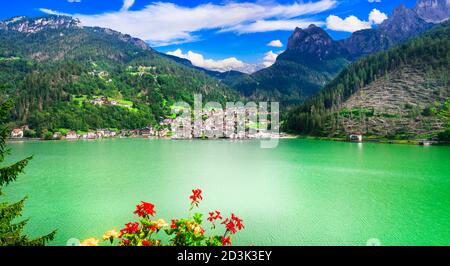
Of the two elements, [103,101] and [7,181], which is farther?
[103,101]

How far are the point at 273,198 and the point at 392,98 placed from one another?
385 feet

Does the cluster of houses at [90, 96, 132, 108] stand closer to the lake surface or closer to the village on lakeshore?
the village on lakeshore

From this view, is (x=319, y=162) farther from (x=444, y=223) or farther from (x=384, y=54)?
(x=384, y=54)

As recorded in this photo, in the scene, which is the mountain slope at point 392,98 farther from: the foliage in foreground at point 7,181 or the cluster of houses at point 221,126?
the foliage in foreground at point 7,181

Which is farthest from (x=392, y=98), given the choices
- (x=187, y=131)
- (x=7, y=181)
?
(x=7, y=181)

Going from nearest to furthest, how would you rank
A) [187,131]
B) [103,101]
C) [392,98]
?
[392,98] → [187,131] → [103,101]

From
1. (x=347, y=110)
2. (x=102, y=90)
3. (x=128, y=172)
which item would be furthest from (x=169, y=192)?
(x=102, y=90)

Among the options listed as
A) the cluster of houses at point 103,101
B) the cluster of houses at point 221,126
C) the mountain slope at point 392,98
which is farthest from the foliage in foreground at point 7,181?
the cluster of houses at point 103,101

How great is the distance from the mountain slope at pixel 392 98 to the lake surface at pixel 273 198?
197 feet

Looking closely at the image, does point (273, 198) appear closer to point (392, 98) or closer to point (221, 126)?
point (392, 98)

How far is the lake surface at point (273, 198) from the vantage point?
20.7 m

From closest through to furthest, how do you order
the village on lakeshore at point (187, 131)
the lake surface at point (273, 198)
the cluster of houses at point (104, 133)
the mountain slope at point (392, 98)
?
the lake surface at point (273, 198), the mountain slope at point (392, 98), the cluster of houses at point (104, 133), the village on lakeshore at point (187, 131)

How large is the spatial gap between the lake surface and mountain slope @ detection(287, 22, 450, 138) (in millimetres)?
60175

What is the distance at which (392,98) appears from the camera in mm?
130625
